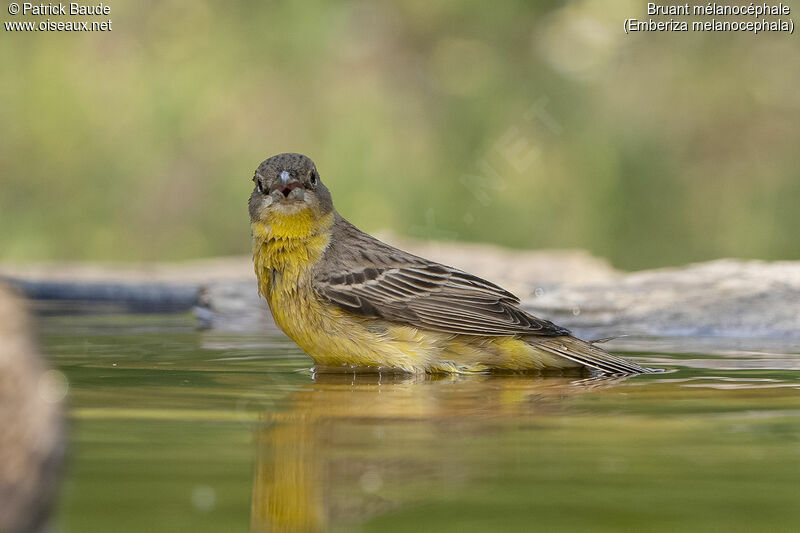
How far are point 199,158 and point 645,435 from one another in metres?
9.47

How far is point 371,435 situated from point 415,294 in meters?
2.32

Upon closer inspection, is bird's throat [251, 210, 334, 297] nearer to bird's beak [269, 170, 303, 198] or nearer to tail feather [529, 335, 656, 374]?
bird's beak [269, 170, 303, 198]

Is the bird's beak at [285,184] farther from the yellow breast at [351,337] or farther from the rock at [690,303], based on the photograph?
the rock at [690,303]

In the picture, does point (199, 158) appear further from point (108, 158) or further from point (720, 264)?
point (720, 264)

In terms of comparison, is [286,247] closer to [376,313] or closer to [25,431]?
[376,313]

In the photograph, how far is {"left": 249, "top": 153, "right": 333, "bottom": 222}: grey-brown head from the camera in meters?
5.66

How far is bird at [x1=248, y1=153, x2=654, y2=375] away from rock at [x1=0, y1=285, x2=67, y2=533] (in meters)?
3.23

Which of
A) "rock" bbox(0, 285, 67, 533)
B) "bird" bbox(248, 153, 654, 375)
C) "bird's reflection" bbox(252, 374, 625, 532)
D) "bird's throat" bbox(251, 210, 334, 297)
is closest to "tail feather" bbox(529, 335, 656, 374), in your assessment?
"bird" bbox(248, 153, 654, 375)

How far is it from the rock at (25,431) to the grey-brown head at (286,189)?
354 centimetres

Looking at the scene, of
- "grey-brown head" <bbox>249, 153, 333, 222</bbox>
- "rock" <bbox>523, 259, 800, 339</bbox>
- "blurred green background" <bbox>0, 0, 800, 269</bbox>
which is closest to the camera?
"grey-brown head" <bbox>249, 153, 333, 222</bbox>

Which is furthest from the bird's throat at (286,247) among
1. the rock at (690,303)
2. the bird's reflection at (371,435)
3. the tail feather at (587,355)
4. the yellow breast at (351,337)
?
the rock at (690,303)

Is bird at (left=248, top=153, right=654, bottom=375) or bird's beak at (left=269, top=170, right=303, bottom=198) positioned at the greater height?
bird's beak at (left=269, top=170, right=303, bottom=198)

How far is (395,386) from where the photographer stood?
190 inches

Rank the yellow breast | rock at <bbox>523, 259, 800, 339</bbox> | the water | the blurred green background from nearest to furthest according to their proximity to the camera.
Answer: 1. the water
2. the yellow breast
3. rock at <bbox>523, 259, 800, 339</bbox>
4. the blurred green background
